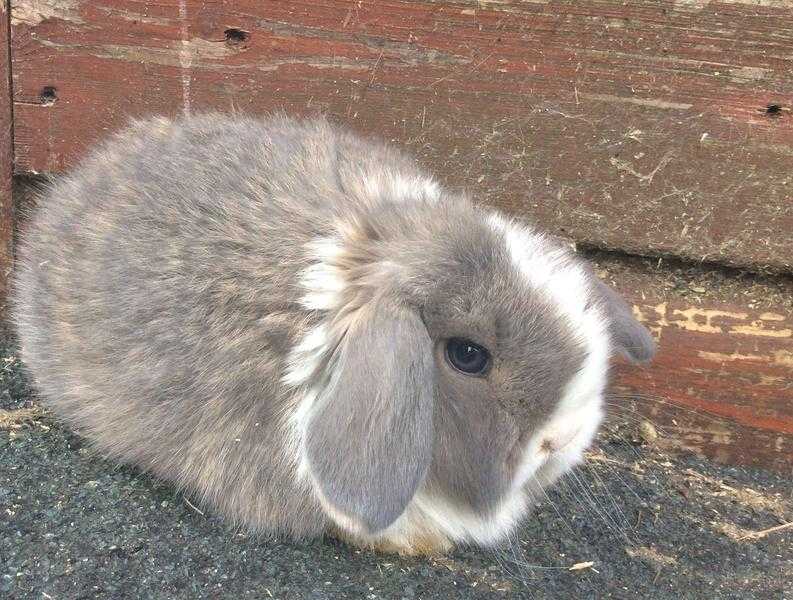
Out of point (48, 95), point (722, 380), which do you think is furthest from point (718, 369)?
point (48, 95)

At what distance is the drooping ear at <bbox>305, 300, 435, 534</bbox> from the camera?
66.1 inches

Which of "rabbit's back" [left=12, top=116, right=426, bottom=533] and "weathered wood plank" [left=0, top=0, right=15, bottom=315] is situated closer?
"rabbit's back" [left=12, top=116, right=426, bottom=533]

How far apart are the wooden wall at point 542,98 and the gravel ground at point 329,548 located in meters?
0.58

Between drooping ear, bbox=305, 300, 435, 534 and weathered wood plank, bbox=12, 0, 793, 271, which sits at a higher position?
weathered wood plank, bbox=12, 0, 793, 271

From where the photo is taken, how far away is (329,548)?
6.73 ft

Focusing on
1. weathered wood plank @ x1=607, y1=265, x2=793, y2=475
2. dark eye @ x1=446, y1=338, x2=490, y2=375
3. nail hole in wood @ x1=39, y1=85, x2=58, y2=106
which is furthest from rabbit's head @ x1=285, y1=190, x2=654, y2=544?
nail hole in wood @ x1=39, y1=85, x2=58, y2=106

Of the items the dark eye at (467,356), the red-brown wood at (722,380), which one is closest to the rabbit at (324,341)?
the dark eye at (467,356)

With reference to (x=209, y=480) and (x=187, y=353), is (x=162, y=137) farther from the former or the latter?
(x=209, y=480)

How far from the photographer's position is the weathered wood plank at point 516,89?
103 inches

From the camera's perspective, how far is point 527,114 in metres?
Answer: 2.69

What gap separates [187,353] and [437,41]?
1329mm

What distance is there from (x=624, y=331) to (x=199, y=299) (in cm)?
112

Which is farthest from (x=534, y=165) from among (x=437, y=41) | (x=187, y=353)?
(x=187, y=353)

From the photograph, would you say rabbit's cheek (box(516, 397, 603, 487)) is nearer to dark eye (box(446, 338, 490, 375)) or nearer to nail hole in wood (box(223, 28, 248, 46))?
dark eye (box(446, 338, 490, 375))
